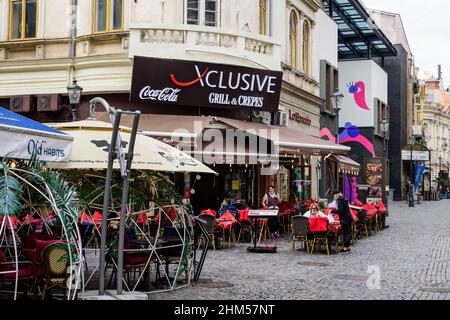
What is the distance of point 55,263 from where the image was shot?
845cm

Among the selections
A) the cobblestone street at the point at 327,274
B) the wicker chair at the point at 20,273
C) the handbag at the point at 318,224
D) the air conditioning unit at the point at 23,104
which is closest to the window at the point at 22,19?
the air conditioning unit at the point at 23,104

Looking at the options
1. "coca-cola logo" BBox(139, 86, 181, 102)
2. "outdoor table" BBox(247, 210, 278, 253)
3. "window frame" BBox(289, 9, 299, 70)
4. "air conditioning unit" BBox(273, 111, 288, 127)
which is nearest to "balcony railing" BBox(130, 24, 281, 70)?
"coca-cola logo" BBox(139, 86, 181, 102)

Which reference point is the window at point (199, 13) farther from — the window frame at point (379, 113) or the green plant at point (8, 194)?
the window frame at point (379, 113)

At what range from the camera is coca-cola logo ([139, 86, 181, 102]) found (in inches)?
767

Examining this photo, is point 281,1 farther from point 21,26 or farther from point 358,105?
point 358,105

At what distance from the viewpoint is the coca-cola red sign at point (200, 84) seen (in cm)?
1939

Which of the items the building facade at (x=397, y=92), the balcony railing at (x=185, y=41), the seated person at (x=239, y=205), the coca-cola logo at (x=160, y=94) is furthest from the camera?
the building facade at (x=397, y=92)

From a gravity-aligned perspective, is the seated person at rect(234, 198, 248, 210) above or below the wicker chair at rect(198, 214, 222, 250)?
above

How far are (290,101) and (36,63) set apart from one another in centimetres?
1013

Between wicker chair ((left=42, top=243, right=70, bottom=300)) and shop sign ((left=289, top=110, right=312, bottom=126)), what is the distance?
61.7ft

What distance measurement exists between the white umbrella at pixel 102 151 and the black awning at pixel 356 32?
26763mm

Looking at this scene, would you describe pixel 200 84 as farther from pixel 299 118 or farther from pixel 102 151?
pixel 102 151

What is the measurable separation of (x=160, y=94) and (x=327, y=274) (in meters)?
9.24

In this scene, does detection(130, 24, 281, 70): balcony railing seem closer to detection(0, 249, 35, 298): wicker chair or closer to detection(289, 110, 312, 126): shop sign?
detection(289, 110, 312, 126): shop sign
